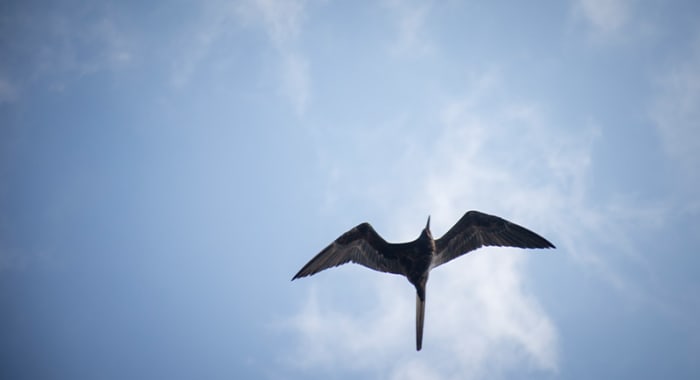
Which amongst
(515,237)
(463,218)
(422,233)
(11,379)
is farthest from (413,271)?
(11,379)

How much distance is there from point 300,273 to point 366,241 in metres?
1.83

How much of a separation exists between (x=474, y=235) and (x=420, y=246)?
1472mm

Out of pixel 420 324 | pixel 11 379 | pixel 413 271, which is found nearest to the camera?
pixel 420 324

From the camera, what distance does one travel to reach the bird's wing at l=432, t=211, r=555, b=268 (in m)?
9.42

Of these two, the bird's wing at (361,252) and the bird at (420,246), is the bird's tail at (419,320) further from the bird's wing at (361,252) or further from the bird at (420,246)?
the bird's wing at (361,252)

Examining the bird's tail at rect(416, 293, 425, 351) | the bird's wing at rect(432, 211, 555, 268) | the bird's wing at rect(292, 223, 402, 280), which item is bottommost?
the bird's tail at rect(416, 293, 425, 351)

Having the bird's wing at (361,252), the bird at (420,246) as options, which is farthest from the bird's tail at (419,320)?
the bird's wing at (361,252)

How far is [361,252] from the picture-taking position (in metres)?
9.71

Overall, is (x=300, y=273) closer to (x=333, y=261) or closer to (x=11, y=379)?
(x=333, y=261)

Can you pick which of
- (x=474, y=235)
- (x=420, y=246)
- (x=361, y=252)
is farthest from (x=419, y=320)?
(x=474, y=235)

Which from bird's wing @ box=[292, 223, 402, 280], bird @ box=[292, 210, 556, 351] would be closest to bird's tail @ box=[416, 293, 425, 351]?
bird @ box=[292, 210, 556, 351]

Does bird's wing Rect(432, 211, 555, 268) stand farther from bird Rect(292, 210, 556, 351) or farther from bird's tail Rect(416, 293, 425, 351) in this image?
bird's tail Rect(416, 293, 425, 351)

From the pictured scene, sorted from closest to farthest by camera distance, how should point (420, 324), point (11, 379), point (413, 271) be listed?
1. point (420, 324)
2. point (413, 271)
3. point (11, 379)

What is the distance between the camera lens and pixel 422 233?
945 centimetres
